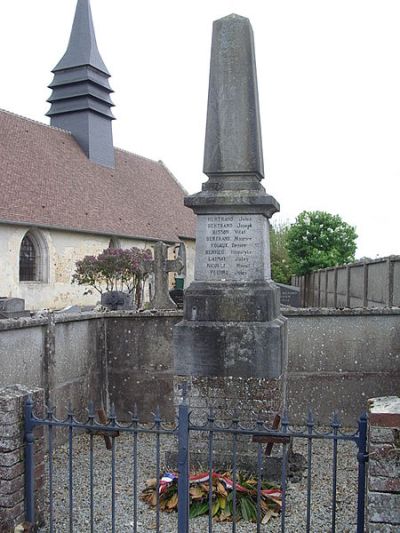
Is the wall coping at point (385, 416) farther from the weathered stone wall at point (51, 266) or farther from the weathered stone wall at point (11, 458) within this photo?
the weathered stone wall at point (51, 266)

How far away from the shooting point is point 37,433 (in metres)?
4.47

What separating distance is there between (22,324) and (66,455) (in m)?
1.70

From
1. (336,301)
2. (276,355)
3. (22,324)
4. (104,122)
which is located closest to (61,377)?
(22,324)

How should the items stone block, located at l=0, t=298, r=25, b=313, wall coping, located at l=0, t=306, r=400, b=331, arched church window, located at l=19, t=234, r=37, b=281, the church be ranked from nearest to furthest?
1. wall coping, located at l=0, t=306, r=400, b=331
2. stone block, located at l=0, t=298, r=25, b=313
3. the church
4. arched church window, located at l=19, t=234, r=37, b=281

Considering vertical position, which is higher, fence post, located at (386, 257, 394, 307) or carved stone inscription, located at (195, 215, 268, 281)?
carved stone inscription, located at (195, 215, 268, 281)

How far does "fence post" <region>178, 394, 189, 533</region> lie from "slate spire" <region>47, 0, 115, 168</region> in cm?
2798

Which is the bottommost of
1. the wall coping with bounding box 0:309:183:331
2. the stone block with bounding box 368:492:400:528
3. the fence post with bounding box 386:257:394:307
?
the stone block with bounding box 368:492:400:528

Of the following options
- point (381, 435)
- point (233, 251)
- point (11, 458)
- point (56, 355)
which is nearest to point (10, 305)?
point (56, 355)

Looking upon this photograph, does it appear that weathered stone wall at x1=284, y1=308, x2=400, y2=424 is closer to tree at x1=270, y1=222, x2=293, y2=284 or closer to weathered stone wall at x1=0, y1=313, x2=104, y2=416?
weathered stone wall at x1=0, y1=313, x2=104, y2=416

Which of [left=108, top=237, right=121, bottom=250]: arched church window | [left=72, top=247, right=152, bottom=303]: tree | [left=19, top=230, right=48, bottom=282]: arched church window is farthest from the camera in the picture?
[left=108, top=237, right=121, bottom=250]: arched church window

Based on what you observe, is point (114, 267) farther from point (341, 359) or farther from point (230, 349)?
point (230, 349)

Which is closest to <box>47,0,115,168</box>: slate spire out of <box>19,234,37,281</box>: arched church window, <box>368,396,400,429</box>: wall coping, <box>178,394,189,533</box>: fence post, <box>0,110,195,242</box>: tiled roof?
<box>0,110,195,242</box>: tiled roof

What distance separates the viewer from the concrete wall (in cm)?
991

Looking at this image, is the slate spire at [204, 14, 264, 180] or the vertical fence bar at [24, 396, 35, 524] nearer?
the vertical fence bar at [24, 396, 35, 524]
